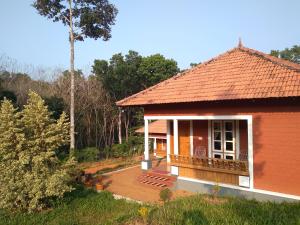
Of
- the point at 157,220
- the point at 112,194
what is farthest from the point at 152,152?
the point at 157,220

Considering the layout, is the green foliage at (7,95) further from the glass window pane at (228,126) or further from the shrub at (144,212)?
the shrub at (144,212)

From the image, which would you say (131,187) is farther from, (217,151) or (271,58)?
(271,58)

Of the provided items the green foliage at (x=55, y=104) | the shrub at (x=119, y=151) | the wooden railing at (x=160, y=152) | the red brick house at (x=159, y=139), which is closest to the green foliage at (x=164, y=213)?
the green foliage at (x=55, y=104)

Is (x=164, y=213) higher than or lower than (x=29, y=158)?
lower

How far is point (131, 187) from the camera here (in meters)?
13.4

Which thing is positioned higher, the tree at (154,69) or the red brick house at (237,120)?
the tree at (154,69)

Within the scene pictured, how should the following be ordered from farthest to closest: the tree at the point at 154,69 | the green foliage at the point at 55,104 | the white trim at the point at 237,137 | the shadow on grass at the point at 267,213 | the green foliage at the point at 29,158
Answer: the tree at the point at 154,69 < the green foliage at the point at 55,104 < the white trim at the point at 237,137 < the green foliage at the point at 29,158 < the shadow on grass at the point at 267,213

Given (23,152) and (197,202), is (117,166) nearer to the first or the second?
(23,152)

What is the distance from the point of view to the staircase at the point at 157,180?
510 inches

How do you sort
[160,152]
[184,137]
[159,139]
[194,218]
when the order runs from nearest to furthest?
[194,218] → [184,137] → [160,152] → [159,139]

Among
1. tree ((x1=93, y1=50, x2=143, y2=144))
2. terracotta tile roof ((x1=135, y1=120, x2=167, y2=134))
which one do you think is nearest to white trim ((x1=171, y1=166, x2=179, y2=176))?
terracotta tile roof ((x1=135, y1=120, x2=167, y2=134))

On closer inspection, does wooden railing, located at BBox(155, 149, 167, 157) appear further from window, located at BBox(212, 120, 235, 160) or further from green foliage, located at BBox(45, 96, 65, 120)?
window, located at BBox(212, 120, 235, 160)

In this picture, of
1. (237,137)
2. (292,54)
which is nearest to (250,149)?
(237,137)

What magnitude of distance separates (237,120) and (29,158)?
304 inches
